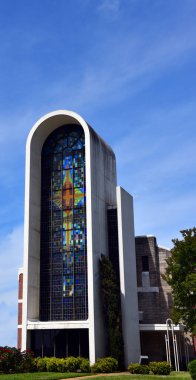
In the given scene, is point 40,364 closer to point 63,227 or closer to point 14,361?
point 14,361

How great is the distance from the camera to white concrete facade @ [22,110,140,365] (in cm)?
3244

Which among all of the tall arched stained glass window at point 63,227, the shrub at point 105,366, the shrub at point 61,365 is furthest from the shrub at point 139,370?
the tall arched stained glass window at point 63,227

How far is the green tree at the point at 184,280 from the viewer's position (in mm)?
28750

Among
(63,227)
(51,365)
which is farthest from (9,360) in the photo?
(63,227)

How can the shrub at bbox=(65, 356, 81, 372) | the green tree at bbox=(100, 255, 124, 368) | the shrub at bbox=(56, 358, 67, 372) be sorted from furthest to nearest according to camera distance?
the green tree at bbox=(100, 255, 124, 368) → the shrub at bbox=(56, 358, 67, 372) → the shrub at bbox=(65, 356, 81, 372)

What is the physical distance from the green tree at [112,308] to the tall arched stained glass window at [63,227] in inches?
66.1

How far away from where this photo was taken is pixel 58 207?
3719cm

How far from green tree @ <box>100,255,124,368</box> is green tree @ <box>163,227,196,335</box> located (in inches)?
188

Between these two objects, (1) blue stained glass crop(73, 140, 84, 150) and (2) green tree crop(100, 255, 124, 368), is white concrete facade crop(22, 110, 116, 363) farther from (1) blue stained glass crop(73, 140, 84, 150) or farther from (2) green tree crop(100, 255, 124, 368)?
(1) blue stained glass crop(73, 140, 84, 150)

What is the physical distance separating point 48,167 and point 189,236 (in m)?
14.6

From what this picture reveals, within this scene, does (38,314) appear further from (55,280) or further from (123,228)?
(123,228)

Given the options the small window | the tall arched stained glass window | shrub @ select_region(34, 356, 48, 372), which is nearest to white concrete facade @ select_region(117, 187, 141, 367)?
the tall arched stained glass window

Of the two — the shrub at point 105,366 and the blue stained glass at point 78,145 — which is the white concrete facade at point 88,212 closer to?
the shrub at point 105,366

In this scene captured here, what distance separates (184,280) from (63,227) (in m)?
11.5
